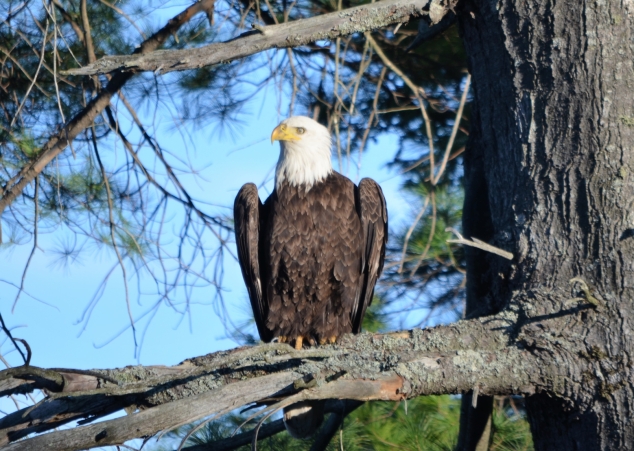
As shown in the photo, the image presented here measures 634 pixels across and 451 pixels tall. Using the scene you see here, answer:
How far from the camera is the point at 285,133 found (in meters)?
4.22

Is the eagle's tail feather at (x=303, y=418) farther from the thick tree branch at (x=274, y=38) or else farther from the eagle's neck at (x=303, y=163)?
the thick tree branch at (x=274, y=38)

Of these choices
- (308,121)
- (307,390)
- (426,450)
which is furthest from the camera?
(308,121)

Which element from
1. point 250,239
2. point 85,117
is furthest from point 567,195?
point 85,117

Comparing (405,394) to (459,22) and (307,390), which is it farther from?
(459,22)

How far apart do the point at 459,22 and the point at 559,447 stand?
1.67 m

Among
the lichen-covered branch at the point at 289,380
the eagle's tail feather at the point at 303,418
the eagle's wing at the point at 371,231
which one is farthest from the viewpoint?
the eagle's wing at the point at 371,231

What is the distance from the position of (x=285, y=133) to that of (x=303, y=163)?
0.25 m

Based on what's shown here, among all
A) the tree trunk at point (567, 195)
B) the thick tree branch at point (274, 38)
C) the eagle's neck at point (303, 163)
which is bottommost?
the tree trunk at point (567, 195)

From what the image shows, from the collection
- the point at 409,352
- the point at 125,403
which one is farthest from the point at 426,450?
the point at 125,403

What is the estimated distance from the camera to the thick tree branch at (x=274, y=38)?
2.43 metres

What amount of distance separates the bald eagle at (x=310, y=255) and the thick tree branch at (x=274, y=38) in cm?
125

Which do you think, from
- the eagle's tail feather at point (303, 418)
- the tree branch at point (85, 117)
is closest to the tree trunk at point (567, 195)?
the eagle's tail feather at point (303, 418)

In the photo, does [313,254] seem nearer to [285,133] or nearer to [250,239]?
[250,239]

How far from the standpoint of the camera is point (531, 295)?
2.53 meters
